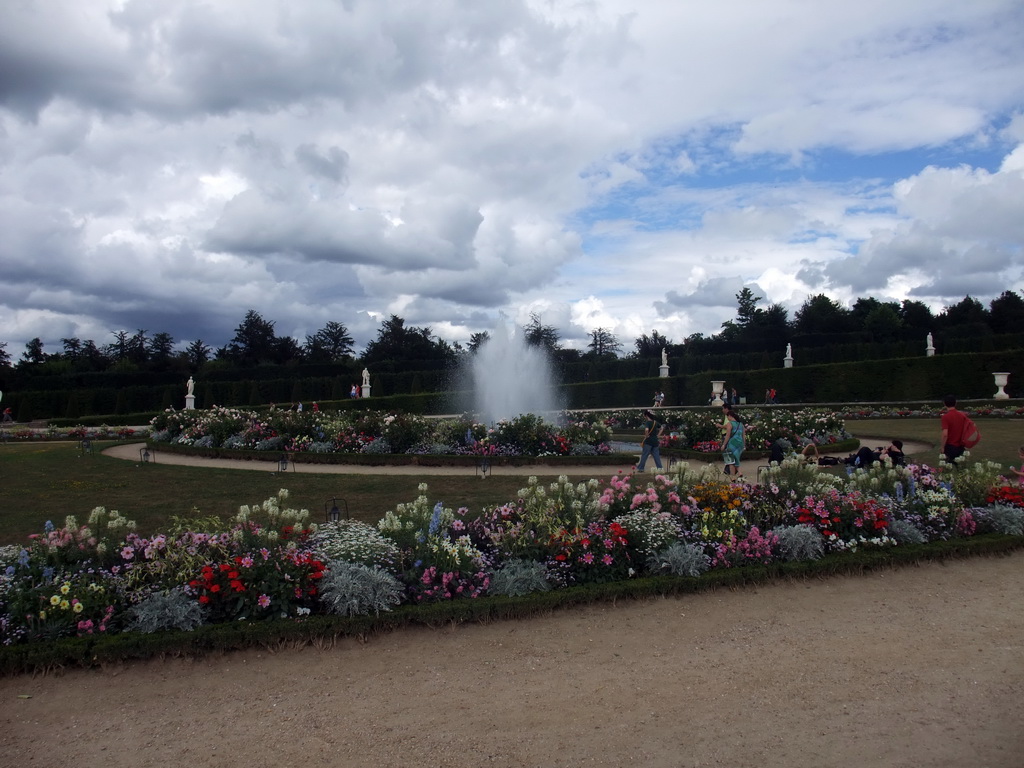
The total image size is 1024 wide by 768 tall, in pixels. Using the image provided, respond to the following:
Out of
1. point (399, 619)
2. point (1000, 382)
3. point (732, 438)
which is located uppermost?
point (1000, 382)

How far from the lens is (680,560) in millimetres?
5582

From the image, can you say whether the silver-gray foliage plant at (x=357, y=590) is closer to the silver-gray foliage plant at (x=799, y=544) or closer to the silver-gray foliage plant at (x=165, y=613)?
the silver-gray foliage plant at (x=165, y=613)

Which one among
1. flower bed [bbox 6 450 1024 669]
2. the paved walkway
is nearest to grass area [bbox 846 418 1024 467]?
the paved walkway

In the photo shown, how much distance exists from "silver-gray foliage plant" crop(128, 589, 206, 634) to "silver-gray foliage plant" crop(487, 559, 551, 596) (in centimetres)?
197

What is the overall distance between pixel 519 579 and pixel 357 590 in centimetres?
118

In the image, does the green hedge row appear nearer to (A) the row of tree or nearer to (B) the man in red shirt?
(B) the man in red shirt

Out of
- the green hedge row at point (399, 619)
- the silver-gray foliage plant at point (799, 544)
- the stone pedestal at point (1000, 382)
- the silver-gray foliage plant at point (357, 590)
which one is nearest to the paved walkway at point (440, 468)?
the silver-gray foliage plant at point (799, 544)

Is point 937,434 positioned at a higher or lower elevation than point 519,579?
higher

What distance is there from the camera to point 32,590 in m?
4.52

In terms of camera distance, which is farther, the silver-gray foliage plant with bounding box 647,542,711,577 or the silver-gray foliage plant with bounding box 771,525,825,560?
the silver-gray foliage plant with bounding box 771,525,825,560

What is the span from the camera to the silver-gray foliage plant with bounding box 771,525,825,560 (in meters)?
5.97

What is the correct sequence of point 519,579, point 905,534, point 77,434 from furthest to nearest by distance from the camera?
point 77,434 → point 905,534 → point 519,579

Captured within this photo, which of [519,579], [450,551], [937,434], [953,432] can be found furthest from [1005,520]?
[937,434]

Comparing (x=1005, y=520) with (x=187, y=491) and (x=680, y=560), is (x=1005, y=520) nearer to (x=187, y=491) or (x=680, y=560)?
(x=680, y=560)
